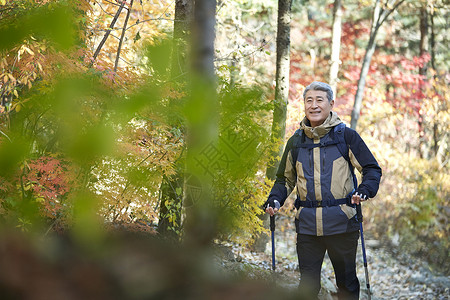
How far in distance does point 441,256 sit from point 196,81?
7651mm

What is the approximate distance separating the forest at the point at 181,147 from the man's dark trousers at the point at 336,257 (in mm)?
643

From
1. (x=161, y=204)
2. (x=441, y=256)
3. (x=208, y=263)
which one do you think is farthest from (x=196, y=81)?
(x=441, y=256)

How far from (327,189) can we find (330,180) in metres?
0.06

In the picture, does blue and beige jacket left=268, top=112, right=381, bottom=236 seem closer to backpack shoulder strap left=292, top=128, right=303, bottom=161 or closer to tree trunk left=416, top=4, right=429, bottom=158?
backpack shoulder strap left=292, top=128, right=303, bottom=161

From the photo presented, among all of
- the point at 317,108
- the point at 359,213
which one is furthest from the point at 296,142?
the point at 359,213

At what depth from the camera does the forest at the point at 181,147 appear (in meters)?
0.58

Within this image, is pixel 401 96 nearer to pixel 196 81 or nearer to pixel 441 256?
pixel 441 256

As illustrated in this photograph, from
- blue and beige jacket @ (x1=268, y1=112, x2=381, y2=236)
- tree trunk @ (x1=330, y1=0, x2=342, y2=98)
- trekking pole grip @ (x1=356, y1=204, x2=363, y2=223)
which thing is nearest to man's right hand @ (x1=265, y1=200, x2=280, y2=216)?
blue and beige jacket @ (x1=268, y1=112, x2=381, y2=236)

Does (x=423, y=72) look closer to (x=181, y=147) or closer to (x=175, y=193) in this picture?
(x=175, y=193)

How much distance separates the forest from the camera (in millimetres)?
577

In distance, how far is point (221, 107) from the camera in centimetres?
102

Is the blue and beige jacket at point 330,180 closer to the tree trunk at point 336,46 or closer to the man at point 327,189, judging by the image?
the man at point 327,189

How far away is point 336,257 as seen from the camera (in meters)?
3.04

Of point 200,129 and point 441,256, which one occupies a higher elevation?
point 200,129
